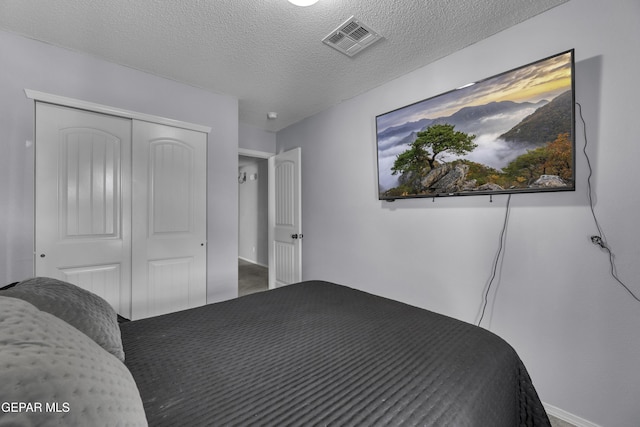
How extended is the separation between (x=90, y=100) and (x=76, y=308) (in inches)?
88.4

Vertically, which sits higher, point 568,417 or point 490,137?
point 490,137

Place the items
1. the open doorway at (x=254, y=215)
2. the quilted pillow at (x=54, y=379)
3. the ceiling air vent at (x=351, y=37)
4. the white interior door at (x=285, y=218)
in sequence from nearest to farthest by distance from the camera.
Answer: the quilted pillow at (x=54, y=379)
the ceiling air vent at (x=351, y=37)
the white interior door at (x=285, y=218)
the open doorway at (x=254, y=215)

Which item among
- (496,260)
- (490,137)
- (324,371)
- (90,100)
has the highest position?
(90,100)

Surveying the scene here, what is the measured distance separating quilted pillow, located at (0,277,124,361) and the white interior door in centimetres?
271

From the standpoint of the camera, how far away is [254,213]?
641 cm

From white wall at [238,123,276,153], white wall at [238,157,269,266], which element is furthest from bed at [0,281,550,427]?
white wall at [238,157,269,266]

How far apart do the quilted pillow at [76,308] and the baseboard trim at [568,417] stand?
7.99 ft

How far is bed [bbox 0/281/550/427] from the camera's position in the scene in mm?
677

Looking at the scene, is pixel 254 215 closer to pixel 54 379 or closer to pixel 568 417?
pixel 568 417

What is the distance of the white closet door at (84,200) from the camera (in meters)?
2.02

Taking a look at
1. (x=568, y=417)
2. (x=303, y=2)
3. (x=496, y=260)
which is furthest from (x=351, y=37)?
(x=568, y=417)

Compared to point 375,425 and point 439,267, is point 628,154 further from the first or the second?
point 375,425

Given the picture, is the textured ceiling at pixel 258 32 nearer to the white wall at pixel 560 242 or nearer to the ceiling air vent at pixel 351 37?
the ceiling air vent at pixel 351 37

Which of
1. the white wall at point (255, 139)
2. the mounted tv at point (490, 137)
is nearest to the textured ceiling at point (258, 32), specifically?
the mounted tv at point (490, 137)
